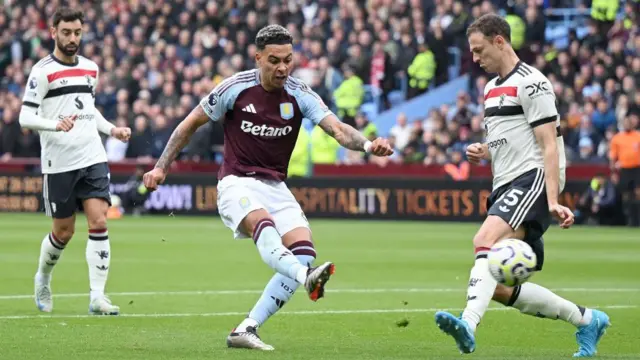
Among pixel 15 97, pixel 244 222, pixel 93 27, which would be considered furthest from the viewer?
pixel 93 27

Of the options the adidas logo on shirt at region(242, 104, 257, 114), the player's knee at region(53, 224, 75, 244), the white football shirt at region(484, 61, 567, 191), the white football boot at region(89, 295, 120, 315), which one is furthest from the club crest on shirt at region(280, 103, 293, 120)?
the player's knee at region(53, 224, 75, 244)

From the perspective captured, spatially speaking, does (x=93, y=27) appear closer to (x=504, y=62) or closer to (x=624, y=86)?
(x=624, y=86)

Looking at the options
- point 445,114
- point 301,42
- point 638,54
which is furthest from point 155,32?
point 638,54

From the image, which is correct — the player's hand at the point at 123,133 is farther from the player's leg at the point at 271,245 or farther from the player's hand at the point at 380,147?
the player's hand at the point at 380,147

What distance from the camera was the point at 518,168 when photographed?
30.5 ft

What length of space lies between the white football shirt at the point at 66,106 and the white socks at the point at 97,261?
0.63 meters

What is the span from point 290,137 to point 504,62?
1.60 m

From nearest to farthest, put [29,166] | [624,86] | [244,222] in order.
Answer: [244,222] → [624,86] → [29,166]

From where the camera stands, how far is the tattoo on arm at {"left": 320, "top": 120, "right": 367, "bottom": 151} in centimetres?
958

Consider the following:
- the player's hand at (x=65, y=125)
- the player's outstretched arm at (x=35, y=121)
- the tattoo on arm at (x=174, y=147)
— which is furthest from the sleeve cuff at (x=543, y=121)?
the player's outstretched arm at (x=35, y=121)

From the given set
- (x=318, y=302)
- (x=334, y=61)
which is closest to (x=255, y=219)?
(x=318, y=302)

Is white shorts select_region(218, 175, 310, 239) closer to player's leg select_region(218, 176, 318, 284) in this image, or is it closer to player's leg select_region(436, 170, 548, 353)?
player's leg select_region(218, 176, 318, 284)

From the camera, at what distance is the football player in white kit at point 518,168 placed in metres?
9.05

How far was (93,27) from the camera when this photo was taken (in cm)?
3794
